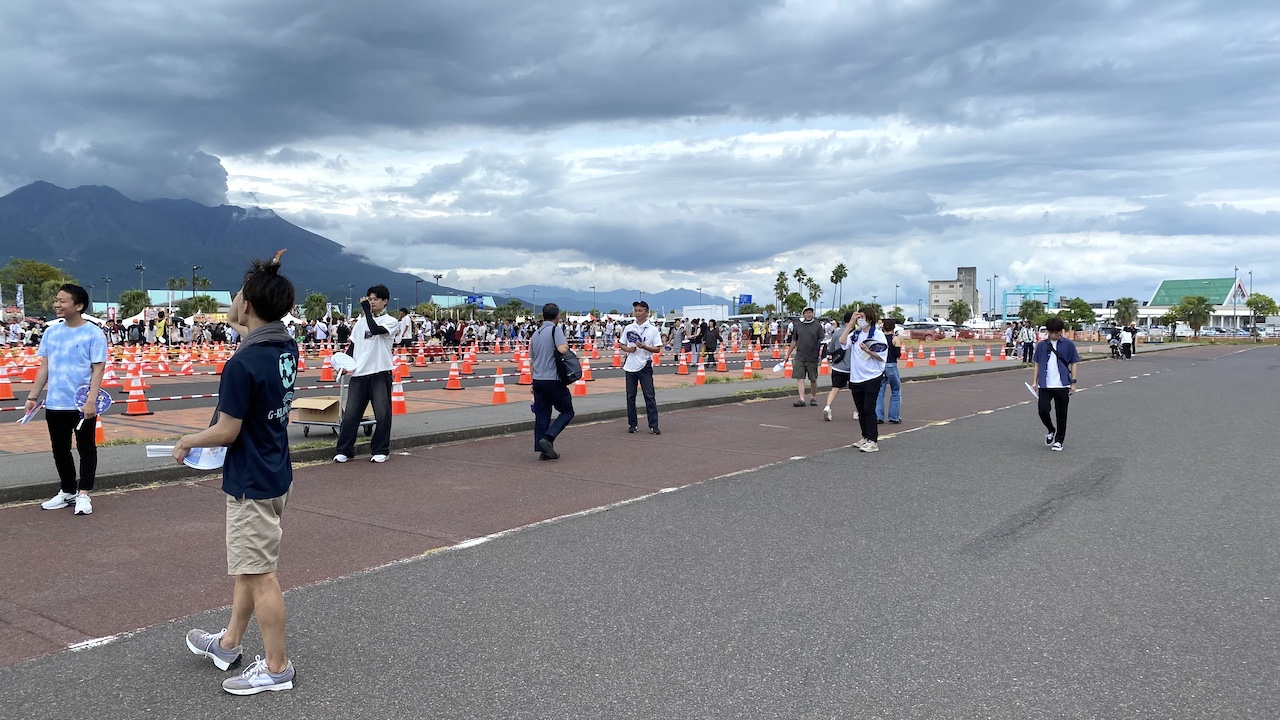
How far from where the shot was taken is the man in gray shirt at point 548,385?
408 inches

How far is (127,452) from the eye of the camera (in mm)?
9492

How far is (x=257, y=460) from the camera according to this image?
3.85 m

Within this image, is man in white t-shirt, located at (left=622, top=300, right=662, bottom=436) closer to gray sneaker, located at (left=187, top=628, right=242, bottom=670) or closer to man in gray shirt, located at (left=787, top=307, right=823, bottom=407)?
man in gray shirt, located at (left=787, top=307, right=823, bottom=407)

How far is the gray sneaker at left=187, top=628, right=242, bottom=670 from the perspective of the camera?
3.96m

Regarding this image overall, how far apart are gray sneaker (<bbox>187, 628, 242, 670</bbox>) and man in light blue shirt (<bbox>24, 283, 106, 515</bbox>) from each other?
375cm

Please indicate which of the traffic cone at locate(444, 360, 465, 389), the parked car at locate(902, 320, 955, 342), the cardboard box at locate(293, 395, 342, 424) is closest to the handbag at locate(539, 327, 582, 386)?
the cardboard box at locate(293, 395, 342, 424)

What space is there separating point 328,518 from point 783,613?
3976 millimetres

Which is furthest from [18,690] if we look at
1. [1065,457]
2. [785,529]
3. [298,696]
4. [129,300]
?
[129,300]

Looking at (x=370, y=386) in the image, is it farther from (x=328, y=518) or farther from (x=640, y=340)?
(x=640, y=340)

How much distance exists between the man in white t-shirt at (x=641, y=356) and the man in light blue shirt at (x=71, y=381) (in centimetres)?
668

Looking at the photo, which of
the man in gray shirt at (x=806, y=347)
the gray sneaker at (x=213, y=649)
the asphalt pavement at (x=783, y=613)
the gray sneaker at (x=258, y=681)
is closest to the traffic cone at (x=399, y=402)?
the asphalt pavement at (x=783, y=613)

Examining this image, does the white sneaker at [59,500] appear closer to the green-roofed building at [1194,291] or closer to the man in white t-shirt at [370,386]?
the man in white t-shirt at [370,386]

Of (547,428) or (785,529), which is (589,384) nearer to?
(547,428)

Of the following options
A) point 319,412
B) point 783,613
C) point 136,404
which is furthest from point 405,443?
point 783,613
